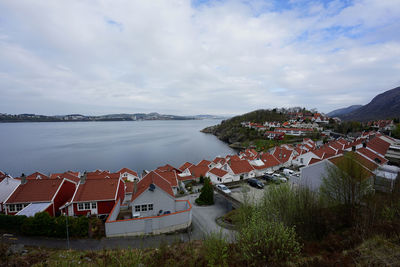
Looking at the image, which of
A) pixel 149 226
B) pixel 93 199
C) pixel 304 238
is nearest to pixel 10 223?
pixel 93 199

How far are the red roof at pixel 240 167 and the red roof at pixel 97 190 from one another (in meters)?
17.1

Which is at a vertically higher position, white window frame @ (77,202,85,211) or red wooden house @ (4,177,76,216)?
red wooden house @ (4,177,76,216)

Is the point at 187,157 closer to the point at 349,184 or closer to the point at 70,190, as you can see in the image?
the point at 70,190

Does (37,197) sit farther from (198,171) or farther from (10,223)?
(198,171)

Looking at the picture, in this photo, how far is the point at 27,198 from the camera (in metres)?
15.8

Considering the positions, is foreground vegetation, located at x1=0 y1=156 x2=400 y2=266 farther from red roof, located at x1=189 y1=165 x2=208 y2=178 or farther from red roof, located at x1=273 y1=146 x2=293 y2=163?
red roof, located at x1=273 y1=146 x2=293 y2=163

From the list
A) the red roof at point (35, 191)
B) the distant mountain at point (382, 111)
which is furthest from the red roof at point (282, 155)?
the distant mountain at point (382, 111)

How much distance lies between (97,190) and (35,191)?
539 centimetres

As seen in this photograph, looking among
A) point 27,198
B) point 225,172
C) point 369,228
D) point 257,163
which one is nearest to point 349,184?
point 369,228

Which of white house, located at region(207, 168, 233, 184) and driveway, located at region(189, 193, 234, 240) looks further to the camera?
white house, located at region(207, 168, 233, 184)

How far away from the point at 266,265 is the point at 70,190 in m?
20.4

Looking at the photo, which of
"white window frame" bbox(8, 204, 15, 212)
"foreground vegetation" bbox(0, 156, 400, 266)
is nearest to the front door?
"foreground vegetation" bbox(0, 156, 400, 266)

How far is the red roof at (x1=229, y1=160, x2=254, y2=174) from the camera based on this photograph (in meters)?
28.3

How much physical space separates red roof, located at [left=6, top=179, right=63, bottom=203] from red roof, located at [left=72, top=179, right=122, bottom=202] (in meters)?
2.50
